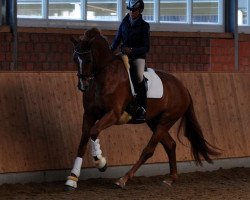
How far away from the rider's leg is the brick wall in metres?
4.36

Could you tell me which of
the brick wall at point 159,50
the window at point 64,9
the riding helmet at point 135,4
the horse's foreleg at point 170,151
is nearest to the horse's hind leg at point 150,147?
the horse's foreleg at point 170,151

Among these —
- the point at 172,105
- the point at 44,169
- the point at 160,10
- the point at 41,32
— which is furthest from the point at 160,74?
the point at 160,10

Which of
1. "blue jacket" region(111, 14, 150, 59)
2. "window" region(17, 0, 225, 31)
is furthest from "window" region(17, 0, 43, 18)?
"blue jacket" region(111, 14, 150, 59)

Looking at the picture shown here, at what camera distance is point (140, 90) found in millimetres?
8695

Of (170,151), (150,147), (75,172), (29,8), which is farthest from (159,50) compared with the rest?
(75,172)

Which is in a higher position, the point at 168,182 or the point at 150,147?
the point at 150,147

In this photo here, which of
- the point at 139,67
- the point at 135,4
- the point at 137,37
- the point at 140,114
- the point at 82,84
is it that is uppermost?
the point at 135,4

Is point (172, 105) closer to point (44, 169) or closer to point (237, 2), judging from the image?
point (44, 169)

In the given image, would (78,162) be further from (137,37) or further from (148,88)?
(137,37)

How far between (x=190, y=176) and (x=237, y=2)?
580 centimetres

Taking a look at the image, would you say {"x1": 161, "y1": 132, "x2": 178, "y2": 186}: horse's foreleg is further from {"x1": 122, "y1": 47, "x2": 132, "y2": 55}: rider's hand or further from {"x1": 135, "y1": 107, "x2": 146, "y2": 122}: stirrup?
{"x1": 122, "y1": 47, "x2": 132, "y2": 55}: rider's hand

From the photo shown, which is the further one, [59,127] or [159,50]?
[159,50]

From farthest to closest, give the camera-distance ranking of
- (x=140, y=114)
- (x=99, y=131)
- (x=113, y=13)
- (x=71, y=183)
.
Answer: (x=113, y=13)
(x=140, y=114)
(x=71, y=183)
(x=99, y=131)

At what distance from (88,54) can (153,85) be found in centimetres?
116
